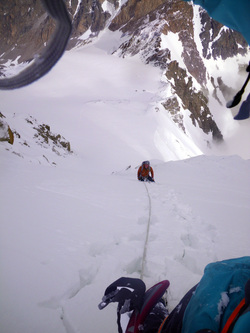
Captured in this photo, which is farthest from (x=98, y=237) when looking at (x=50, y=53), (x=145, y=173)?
(x=145, y=173)

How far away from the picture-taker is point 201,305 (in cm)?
103

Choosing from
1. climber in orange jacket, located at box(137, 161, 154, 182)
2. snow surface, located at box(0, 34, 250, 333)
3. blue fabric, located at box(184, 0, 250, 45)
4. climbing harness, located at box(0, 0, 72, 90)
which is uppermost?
climbing harness, located at box(0, 0, 72, 90)

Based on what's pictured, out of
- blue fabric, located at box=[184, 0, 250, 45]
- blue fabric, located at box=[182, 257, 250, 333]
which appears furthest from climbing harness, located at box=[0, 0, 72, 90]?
blue fabric, located at box=[182, 257, 250, 333]

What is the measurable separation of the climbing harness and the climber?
4.68ft

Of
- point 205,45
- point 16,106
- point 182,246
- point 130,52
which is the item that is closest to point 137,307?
point 182,246

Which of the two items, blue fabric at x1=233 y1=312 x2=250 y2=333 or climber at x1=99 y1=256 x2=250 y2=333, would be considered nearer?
blue fabric at x1=233 y1=312 x2=250 y2=333

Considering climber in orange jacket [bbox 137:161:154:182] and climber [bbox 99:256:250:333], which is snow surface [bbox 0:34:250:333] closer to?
climber [bbox 99:256:250:333]

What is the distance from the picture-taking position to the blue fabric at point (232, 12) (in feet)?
3.31

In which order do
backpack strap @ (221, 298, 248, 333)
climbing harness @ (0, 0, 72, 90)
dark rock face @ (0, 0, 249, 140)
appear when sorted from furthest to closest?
dark rock face @ (0, 0, 249, 140) → climbing harness @ (0, 0, 72, 90) → backpack strap @ (221, 298, 248, 333)

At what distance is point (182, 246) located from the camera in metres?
2.34

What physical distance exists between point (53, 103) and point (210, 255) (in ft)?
76.7

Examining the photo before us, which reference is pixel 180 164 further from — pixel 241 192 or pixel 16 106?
pixel 16 106

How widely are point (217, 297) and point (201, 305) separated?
0.10 m

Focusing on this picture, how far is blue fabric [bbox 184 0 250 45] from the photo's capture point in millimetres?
1009
